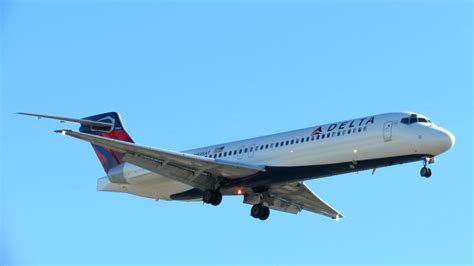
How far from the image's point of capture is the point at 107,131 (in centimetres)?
4788

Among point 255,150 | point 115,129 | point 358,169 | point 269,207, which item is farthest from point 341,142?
point 115,129

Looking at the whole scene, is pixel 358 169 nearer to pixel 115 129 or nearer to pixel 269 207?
pixel 269 207

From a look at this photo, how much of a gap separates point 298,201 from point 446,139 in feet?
30.0

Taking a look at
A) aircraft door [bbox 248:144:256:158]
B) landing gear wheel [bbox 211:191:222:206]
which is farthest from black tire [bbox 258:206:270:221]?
aircraft door [bbox 248:144:256:158]

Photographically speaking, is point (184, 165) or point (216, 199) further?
point (216, 199)

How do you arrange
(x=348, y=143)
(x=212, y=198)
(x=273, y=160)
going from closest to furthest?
(x=348, y=143)
(x=273, y=160)
(x=212, y=198)

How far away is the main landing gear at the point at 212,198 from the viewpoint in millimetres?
42000

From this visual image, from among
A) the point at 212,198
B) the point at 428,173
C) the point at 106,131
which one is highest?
the point at 106,131

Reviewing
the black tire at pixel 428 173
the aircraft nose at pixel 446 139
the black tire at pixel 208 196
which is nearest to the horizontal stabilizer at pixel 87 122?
the black tire at pixel 208 196

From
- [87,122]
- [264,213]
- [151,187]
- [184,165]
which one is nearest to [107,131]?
[87,122]

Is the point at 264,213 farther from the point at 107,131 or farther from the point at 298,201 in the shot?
the point at 107,131

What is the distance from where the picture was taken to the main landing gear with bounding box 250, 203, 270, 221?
44219 mm

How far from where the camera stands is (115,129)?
47.9 meters

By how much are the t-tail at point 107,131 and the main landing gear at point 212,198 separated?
542 centimetres
